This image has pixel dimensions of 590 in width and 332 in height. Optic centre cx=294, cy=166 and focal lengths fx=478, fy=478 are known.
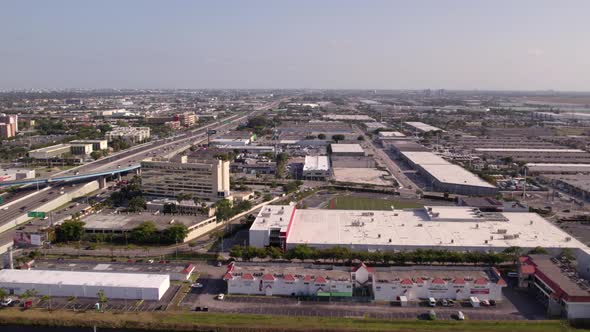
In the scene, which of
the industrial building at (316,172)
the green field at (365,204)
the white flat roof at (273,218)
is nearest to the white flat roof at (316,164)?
the industrial building at (316,172)

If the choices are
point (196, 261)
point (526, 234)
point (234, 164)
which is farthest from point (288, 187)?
point (526, 234)

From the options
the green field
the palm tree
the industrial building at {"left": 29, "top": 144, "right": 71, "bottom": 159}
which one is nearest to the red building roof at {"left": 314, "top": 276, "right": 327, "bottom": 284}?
the palm tree

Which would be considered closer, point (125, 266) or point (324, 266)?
point (324, 266)

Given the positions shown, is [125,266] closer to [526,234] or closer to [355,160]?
[526,234]

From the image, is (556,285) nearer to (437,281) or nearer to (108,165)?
(437,281)

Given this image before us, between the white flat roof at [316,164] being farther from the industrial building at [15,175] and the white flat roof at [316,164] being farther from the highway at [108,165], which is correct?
the industrial building at [15,175]

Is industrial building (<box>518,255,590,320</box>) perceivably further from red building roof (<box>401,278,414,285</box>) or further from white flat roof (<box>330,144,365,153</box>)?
white flat roof (<box>330,144,365,153</box>)
